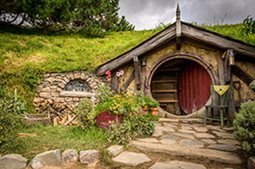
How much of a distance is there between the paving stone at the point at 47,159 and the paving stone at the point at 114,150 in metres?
0.83

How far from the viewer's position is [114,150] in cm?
362

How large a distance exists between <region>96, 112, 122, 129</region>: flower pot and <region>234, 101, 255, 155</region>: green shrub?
222 cm

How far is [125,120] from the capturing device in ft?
14.4

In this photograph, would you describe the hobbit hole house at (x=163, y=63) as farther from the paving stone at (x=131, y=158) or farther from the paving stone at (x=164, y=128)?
the paving stone at (x=131, y=158)

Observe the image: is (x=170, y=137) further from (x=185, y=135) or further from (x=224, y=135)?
(x=224, y=135)

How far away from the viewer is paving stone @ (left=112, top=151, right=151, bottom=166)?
10.9ft

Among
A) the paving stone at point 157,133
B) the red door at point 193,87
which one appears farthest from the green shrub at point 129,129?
the red door at point 193,87

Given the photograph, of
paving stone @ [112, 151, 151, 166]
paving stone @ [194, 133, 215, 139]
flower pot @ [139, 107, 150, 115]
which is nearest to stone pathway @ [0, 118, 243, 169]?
paving stone @ [112, 151, 151, 166]

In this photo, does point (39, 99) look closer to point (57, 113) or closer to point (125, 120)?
point (57, 113)

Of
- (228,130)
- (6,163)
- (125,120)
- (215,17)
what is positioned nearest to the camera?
(6,163)

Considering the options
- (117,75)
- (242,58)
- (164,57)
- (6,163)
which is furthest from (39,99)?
(242,58)

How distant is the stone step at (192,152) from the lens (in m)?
3.28

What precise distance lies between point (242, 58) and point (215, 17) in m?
3.78

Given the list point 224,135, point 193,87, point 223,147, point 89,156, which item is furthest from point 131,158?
point 193,87
